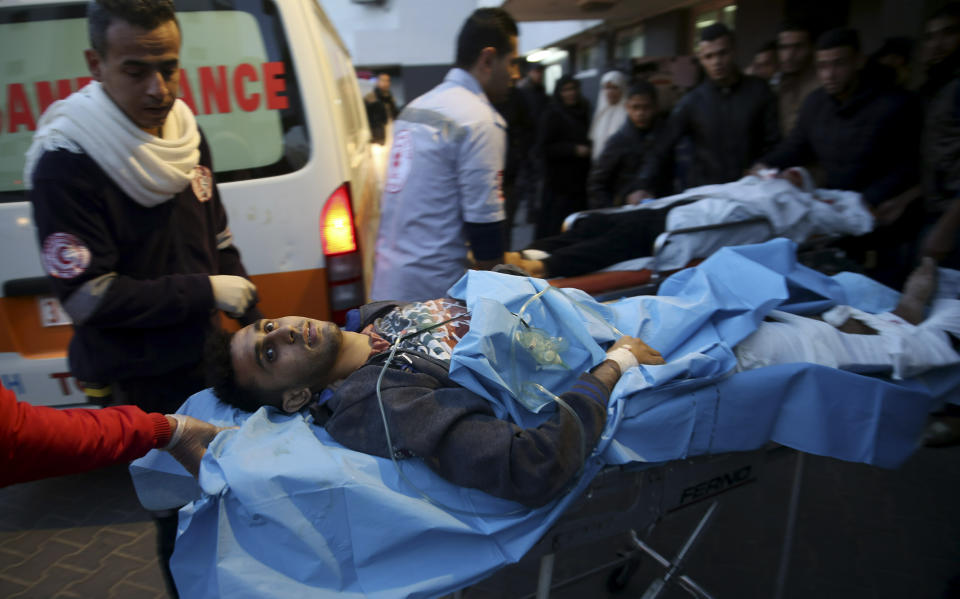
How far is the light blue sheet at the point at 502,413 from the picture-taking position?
1.58 m

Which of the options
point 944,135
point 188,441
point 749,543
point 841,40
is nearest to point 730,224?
point 944,135

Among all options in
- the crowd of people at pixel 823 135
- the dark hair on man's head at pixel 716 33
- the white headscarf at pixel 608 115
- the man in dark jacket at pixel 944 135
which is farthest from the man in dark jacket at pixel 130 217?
the white headscarf at pixel 608 115

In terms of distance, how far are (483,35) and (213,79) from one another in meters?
1.20

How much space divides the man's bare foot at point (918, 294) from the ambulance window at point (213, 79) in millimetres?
2576

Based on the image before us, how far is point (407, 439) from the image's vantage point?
165 cm

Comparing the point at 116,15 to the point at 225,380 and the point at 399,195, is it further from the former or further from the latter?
the point at 399,195

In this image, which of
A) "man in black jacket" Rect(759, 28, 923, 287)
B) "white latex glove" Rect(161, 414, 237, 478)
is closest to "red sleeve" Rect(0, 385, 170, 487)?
"white latex glove" Rect(161, 414, 237, 478)

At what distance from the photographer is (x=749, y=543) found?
9.07 feet

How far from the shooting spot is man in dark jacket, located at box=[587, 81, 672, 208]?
4.75 metres

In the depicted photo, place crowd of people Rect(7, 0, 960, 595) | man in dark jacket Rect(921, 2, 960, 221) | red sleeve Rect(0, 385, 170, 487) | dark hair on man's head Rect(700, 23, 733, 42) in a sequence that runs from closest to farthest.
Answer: red sleeve Rect(0, 385, 170, 487) → crowd of people Rect(7, 0, 960, 595) → man in dark jacket Rect(921, 2, 960, 221) → dark hair on man's head Rect(700, 23, 733, 42)

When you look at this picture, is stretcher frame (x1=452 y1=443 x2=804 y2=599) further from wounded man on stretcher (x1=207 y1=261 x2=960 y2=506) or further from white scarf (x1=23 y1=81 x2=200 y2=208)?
→ white scarf (x1=23 y1=81 x2=200 y2=208)

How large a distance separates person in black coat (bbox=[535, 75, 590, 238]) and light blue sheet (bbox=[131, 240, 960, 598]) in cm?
354

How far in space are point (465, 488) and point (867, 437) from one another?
1318 millimetres

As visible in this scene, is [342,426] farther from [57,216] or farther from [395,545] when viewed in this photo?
[57,216]
